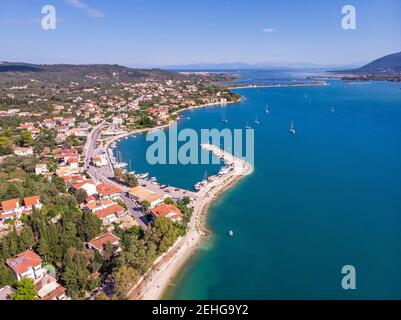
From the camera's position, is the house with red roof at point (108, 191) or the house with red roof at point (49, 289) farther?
the house with red roof at point (108, 191)

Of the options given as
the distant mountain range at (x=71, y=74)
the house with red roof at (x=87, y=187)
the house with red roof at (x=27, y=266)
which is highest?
the distant mountain range at (x=71, y=74)

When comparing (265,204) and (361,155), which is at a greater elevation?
(361,155)

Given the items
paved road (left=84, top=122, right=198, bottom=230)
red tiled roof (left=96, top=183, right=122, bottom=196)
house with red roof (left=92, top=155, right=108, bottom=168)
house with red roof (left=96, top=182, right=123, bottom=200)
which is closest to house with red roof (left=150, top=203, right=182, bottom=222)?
paved road (left=84, top=122, right=198, bottom=230)

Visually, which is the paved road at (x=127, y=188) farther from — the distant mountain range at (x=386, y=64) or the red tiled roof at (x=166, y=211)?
the distant mountain range at (x=386, y=64)

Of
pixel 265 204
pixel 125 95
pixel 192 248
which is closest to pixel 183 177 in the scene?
pixel 265 204

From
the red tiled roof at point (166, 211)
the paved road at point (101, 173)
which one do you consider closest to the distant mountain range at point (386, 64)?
the paved road at point (101, 173)

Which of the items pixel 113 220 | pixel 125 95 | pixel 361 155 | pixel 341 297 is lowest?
pixel 341 297
